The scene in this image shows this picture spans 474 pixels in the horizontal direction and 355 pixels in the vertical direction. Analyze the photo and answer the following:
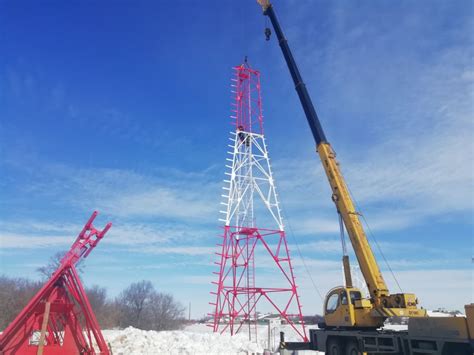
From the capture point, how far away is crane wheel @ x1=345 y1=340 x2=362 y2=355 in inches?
589

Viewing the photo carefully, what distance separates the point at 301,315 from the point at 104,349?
12.6 metres

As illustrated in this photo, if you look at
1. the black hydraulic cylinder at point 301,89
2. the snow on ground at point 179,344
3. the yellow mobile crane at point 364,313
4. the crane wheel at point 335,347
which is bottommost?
the snow on ground at point 179,344

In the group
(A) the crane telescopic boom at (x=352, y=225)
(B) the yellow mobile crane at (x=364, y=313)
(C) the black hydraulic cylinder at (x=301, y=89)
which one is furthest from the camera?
(C) the black hydraulic cylinder at (x=301, y=89)

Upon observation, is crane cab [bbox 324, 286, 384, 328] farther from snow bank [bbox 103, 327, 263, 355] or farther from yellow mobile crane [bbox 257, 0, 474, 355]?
snow bank [bbox 103, 327, 263, 355]

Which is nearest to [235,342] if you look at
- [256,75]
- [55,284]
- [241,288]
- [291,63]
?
[241,288]

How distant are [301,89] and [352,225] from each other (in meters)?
8.69

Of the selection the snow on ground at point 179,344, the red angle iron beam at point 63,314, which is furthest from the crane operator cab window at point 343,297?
the red angle iron beam at point 63,314

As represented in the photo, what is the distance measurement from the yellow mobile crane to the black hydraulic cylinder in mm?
54

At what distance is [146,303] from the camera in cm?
7662

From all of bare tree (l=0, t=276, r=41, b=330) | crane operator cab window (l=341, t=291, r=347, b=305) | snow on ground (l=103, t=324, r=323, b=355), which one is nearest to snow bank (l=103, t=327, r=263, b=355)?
snow on ground (l=103, t=324, r=323, b=355)

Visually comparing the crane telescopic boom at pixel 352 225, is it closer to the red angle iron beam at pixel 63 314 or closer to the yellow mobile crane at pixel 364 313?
the yellow mobile crane at pixel 364 313

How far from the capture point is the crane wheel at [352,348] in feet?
49.1

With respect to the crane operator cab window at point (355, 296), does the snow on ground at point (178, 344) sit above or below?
below

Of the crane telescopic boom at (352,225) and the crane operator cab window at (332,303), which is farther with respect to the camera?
the crane operator cab window at (332,303)
